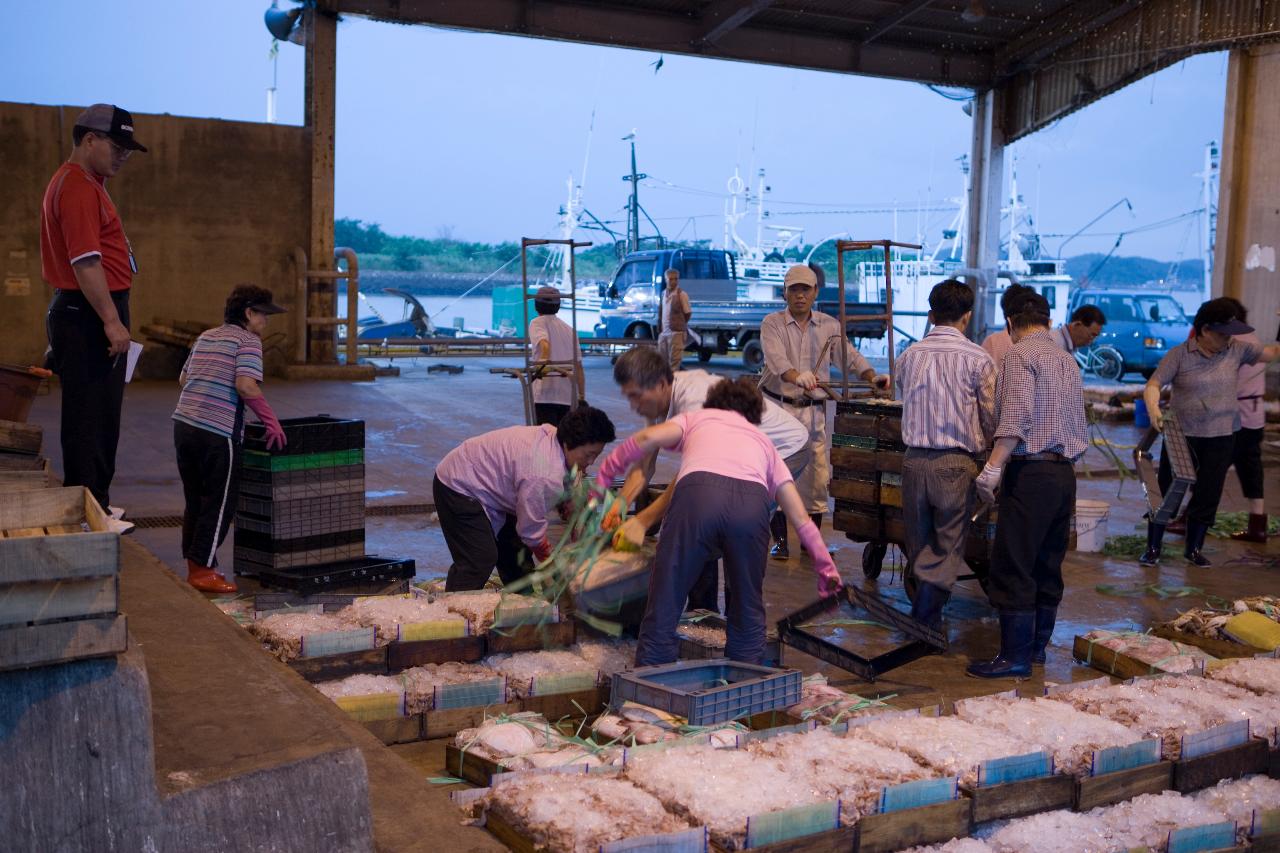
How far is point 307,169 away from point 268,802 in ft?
57.5

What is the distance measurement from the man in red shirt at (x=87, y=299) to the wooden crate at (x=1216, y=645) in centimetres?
517

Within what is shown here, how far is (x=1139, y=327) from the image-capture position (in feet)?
81.6

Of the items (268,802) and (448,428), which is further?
(448,428)

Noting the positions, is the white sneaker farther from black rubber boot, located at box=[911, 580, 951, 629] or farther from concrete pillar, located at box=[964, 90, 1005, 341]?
concrete pillar, located at box=[964, 90, 1005, 341]

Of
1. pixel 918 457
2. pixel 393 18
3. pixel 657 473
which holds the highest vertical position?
pixel 393 18

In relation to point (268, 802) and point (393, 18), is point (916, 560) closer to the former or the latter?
point (268, 802)

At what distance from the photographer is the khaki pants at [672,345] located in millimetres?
19031

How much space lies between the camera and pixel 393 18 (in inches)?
705

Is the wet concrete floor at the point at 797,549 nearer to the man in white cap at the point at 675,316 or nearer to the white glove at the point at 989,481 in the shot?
the white glove at the point at 989,481

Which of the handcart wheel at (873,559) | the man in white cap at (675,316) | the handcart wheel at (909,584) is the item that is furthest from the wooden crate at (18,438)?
the man in white cap at (675,316)

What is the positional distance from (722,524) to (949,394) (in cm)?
173

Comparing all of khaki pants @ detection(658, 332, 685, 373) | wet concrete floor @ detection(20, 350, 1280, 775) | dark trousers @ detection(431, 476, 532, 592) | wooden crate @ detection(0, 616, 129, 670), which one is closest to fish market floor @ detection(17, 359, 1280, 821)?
wet concrete floor @ detection(20, 350, 1280, 775)

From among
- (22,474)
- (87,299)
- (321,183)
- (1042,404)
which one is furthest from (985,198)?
(22,474)

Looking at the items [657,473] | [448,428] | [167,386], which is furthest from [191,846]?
[167,386]
